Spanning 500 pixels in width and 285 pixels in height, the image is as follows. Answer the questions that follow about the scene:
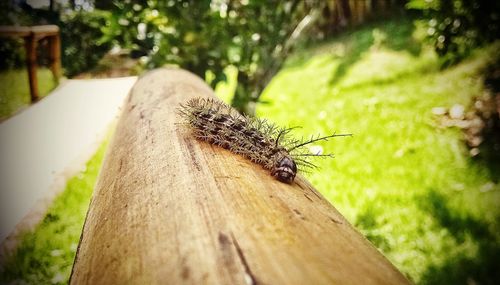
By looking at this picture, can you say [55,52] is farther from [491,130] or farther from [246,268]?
[491,130]

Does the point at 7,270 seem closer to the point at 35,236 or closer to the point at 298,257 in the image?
the point at 35,236

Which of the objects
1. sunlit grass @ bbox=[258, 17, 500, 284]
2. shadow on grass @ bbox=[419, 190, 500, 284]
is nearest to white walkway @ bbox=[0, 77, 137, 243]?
sunlit grass @ bbox=[258, 17, 500, 284]

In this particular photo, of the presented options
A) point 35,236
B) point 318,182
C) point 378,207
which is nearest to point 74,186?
point 35,236

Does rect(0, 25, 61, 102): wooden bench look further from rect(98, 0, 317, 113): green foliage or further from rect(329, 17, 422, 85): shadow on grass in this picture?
rect(329, 17, 422, 85): shadow on grass

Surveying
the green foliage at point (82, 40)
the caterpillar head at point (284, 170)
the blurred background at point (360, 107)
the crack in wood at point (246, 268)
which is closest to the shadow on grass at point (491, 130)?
the blurred background at point (360, 107)

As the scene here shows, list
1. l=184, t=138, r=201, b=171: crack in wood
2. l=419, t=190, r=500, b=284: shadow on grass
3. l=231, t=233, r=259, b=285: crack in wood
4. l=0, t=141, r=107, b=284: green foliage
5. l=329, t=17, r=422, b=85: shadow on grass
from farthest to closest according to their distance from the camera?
l=329, t=17, r=422, b=85: shadow on grass < l=0, t=141, r=107, b=284: green foliage < l=419, t=190, r=500, b=284: shadow on grass < l=184, t=138, r=201, b=171: crack in wood < l=231, t=233, r=259, b=285: crack in wood

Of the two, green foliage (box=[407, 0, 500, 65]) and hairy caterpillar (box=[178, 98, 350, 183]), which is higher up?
green foliage (box=[407, 0, 500, 65])

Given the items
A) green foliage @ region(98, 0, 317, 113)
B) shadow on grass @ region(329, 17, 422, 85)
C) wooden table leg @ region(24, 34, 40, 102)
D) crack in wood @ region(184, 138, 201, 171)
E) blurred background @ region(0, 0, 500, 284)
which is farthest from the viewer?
shadow on grass @ region(329, 17, 422, 85)

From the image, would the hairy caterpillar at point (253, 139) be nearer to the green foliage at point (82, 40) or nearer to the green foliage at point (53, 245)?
the green foliage at point (53, 245)
